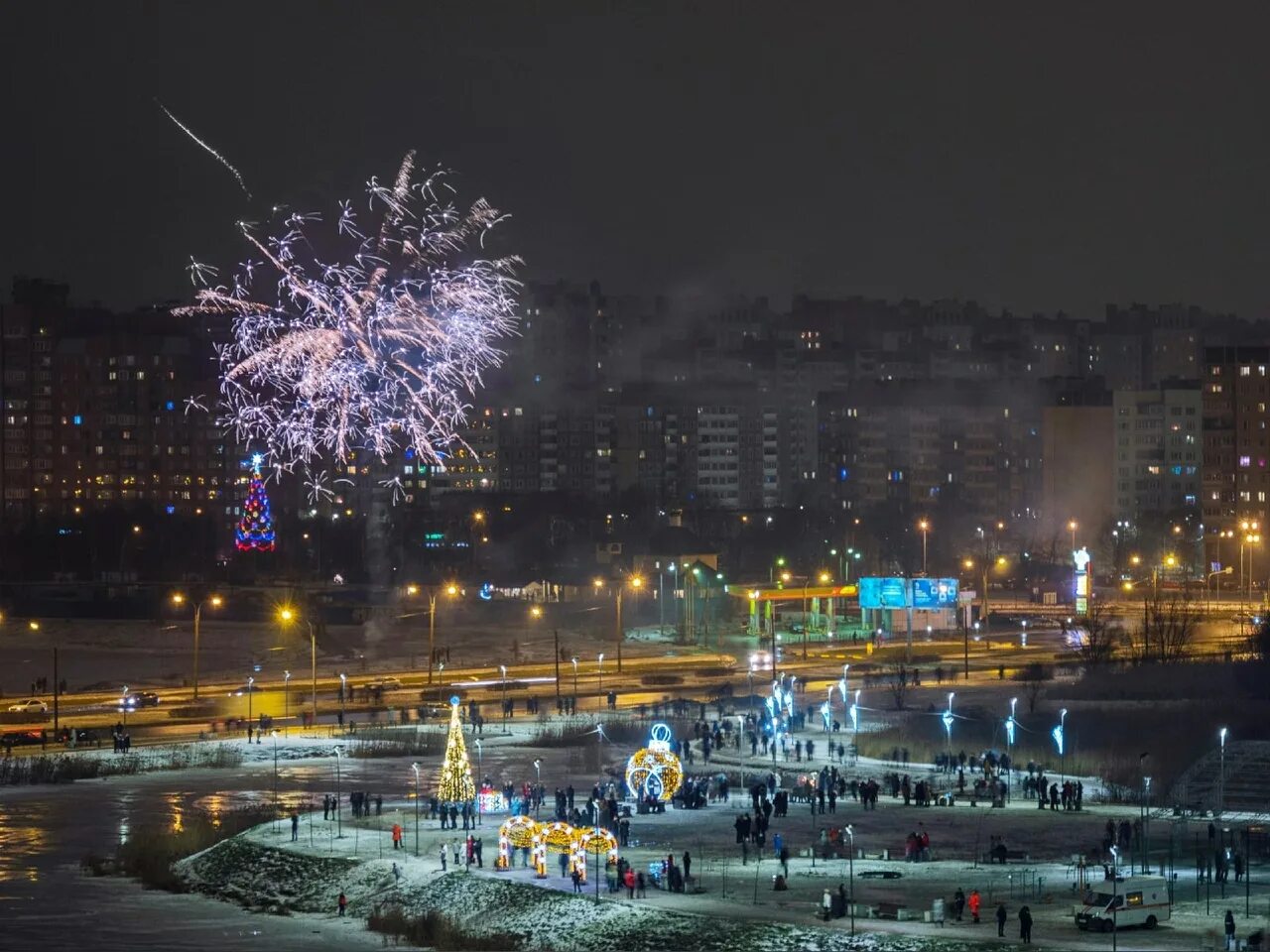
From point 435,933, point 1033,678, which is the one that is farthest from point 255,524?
point 435,933

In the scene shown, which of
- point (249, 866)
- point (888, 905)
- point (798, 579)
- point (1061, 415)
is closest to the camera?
point (888, 905)

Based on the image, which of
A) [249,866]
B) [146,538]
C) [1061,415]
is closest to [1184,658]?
[249,866]

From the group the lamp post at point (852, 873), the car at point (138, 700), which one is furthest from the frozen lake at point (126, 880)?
the car at point (138, 700)

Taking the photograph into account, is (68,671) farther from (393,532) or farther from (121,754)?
(393,532)

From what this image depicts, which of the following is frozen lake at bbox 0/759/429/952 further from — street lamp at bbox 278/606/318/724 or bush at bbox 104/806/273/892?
street lamp at bbox 278/606/318/724

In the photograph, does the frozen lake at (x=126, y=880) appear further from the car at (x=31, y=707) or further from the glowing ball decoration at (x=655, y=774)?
the car at (x=31, y=707)

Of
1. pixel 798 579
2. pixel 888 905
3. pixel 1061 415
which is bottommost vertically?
pixel 888 905

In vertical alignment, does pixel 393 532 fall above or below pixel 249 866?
above
